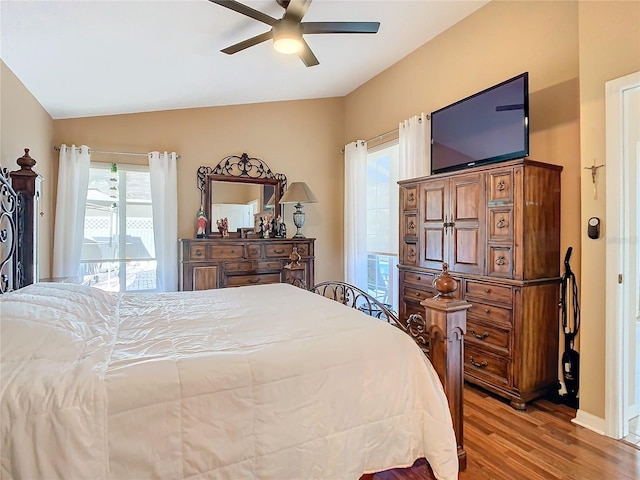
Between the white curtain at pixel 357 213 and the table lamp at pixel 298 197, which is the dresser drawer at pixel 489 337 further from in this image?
the table lamp at pixel 298 197

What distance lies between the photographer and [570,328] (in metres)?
2.64

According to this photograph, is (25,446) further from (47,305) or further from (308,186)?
(308,186)

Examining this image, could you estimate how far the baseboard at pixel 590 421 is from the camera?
2.20 metres

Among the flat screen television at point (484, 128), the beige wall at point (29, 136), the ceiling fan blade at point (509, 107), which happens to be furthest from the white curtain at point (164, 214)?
the ceiling fan blade at point (509, 107)

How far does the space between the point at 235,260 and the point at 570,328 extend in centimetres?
328

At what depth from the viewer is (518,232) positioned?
8.23 feet

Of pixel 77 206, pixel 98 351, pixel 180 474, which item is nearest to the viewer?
pixel 180 474

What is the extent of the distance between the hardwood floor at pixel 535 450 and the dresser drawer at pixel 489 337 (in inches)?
16.3

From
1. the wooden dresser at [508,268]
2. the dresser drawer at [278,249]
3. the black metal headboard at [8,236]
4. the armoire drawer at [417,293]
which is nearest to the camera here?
the black metal headboard at [8,236]

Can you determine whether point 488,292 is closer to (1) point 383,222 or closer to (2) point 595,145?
(2) point 595,145

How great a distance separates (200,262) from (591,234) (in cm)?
356

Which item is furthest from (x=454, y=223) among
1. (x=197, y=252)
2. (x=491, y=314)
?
(x=197, y=252)

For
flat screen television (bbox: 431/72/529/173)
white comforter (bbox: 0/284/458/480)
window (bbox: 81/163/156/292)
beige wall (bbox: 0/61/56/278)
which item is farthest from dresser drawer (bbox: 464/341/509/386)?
beige wall (bbox: 0/61/56/278)

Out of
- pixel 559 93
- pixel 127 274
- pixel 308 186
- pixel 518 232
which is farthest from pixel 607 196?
pixel 127 274
